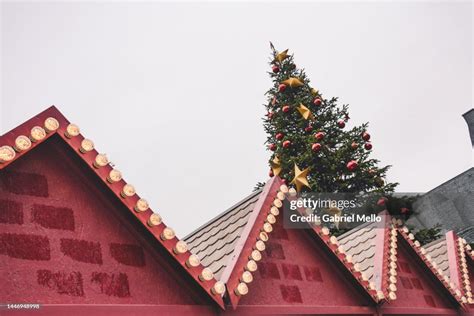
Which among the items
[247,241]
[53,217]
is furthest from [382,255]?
[53,217]

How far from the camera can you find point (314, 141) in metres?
17.5

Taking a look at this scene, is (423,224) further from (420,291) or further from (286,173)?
(420,291)

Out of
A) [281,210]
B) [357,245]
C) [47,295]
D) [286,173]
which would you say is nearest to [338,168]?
[286,173]

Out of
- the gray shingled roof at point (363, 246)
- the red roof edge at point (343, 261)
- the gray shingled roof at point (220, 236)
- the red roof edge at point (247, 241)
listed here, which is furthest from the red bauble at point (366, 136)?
the red roof edge at point (247, 241)

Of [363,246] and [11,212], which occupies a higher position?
[11,212]

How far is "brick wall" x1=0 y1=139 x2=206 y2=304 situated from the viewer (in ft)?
15.3

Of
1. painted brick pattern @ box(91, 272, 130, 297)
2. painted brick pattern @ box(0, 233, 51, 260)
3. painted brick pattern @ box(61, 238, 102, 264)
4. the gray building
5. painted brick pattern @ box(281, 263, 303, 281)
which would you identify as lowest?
the gray building

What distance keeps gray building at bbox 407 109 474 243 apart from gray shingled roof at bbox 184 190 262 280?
2045cm

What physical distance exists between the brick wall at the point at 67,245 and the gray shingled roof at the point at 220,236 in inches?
40.8

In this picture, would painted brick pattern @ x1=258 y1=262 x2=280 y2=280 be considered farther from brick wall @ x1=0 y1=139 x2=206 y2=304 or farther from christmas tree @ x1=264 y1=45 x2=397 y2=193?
christmas tree @ x1=264 y1=45 x2=397 y2=193

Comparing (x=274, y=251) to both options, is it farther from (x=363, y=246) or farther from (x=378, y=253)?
(x=363, y=246)

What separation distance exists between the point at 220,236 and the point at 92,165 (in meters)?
2.91

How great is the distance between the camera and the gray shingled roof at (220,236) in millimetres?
6758

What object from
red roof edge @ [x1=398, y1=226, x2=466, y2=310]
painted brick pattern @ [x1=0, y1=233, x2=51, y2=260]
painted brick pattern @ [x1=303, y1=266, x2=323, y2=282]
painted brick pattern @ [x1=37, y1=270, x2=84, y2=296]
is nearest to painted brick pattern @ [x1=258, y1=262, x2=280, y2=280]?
painted brick pattern @ [x1=303, y1=266, x2=323, y2=282]
